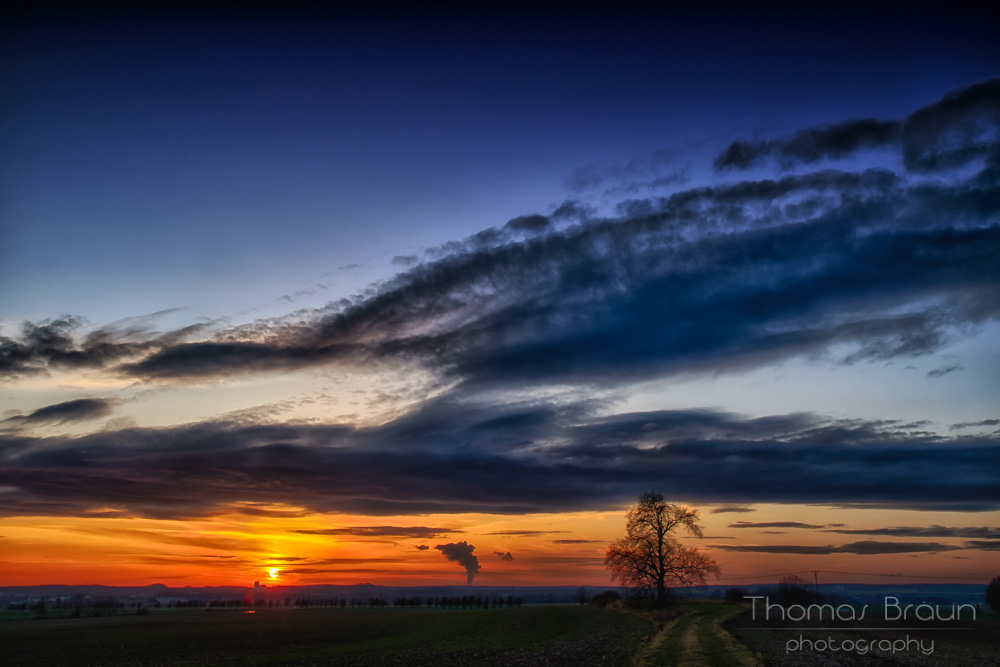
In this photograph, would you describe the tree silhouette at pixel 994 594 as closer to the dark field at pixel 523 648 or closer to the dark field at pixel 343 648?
the dark field at pixel 523 648

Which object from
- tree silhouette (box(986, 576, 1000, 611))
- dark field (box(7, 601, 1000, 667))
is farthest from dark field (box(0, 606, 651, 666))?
tree silhouette (box(986, 576, 1000, 611))

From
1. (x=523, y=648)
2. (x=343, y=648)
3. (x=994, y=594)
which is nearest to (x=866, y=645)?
(x=523, y=648)

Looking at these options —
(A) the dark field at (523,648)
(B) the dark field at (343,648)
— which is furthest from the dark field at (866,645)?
(B) the dark field at (343,648)

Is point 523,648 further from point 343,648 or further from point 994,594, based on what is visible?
point 994,594

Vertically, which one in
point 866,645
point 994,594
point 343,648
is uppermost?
point 866,645

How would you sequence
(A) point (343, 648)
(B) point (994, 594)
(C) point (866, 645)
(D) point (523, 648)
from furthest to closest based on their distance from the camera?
1. (B) point (994, 594)
2. (A) point (343, 648)
3. (C) point (866, 645)
4. (D) point (523, 648)

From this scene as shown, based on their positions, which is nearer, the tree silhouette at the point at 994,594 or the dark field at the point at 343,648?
the dark field at the point at 343,648

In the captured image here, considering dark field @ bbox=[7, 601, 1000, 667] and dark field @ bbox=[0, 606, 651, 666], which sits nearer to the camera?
dark field @ bbox=[7, 601, 1000, 667]

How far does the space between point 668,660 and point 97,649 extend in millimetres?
47718

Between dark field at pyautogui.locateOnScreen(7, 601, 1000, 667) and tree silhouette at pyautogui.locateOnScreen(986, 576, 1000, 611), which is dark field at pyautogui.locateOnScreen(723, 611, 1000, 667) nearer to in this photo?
dark field at pyautogui.locateOnScreen(7, 601, 1000, 667)

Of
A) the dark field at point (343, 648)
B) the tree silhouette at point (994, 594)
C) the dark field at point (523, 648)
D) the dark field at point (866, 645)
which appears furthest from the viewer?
the tree silhouette at point (994, 594)

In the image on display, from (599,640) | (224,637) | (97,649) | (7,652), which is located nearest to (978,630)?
(599,640)

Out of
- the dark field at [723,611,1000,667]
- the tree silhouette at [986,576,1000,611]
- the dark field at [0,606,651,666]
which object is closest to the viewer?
the dark field at [723,611,1000,667]

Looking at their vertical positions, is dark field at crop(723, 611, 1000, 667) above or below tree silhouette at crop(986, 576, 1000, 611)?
above
